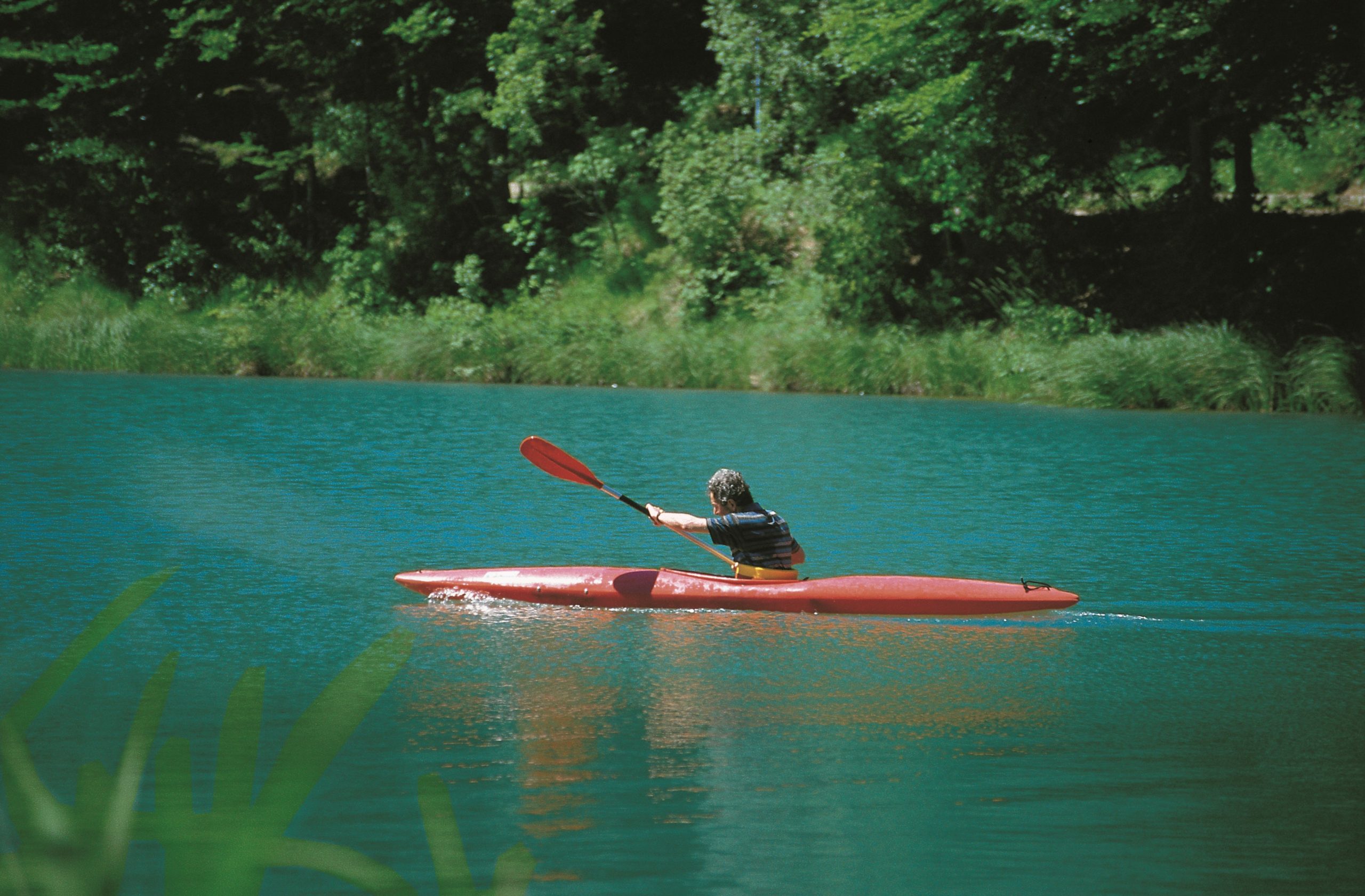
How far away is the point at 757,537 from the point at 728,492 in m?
0.34

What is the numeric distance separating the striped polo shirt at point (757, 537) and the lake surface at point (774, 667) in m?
0.35

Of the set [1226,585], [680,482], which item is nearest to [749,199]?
[680,482]

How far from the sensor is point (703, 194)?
2866 cm

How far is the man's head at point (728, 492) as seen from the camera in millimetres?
7855

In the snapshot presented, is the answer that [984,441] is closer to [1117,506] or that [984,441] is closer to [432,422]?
[1117,506]

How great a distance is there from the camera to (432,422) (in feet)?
63.1

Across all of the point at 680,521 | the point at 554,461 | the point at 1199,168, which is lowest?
the point at 680,521

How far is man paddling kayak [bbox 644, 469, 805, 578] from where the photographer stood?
788 centimetres

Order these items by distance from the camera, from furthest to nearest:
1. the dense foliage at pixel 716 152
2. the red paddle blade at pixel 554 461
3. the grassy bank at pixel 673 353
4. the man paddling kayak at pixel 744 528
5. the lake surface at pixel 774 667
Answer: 1. the dense foliage at pixel 716 152
2. the grassy bank at pixel 673 353
3. the red paddle blade at pixel 554 461
4. the man paddling kayak at pixel 744 528
5. the lake surface at pixel 774 667

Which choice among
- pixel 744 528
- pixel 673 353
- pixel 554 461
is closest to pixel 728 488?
pixel 744 528

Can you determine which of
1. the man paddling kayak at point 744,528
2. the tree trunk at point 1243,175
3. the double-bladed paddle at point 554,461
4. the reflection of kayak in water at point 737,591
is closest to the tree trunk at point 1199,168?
the tree trunk at point 1243,175

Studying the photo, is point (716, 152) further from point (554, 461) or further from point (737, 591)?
point (737, 591)

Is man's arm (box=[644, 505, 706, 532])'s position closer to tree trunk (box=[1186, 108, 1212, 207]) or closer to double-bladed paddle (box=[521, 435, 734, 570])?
double-bladed paddle (box=[521, 435, 734, 570])

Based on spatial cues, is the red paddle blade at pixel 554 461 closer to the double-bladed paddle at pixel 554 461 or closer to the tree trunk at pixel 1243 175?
the double-bladed paddle at pixel 554 461
